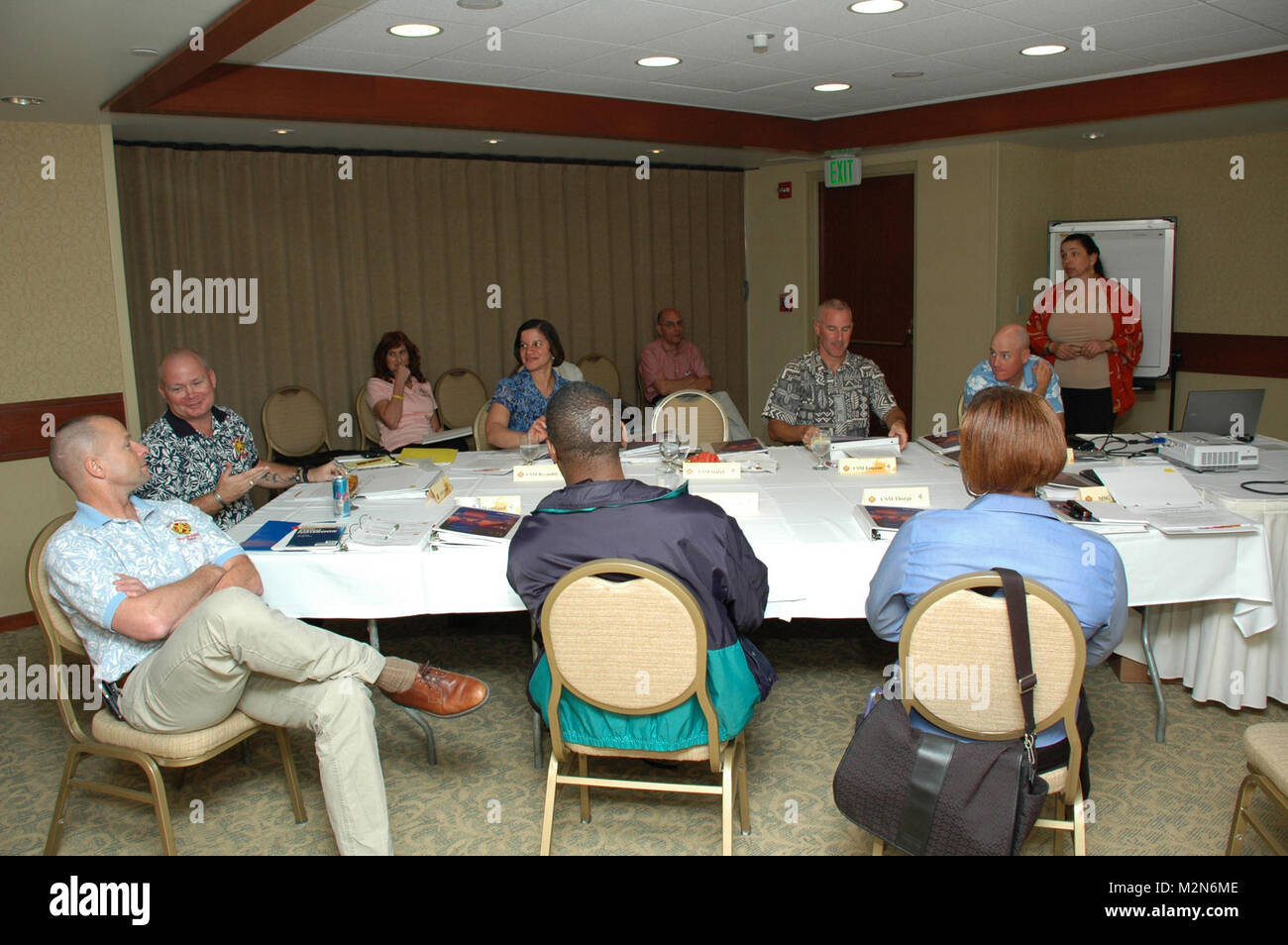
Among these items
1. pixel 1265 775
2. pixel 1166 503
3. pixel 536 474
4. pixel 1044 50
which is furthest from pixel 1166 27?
pixel 1265 775

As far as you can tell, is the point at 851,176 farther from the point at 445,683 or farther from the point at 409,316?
the point at 445,683

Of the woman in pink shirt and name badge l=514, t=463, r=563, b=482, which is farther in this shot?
the woman in pink shirt

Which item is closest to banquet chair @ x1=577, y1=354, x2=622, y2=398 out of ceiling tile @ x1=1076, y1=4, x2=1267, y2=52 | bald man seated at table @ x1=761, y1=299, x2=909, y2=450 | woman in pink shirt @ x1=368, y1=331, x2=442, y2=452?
woman in pink shirt @ x1=368, y1=331, x2=442, y2=452

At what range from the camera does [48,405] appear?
474 centimetres

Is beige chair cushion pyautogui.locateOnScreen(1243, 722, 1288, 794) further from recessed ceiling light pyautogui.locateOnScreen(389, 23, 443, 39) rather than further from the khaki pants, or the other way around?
recessed ceiling light pyautogui.locateOnScreen(389, 23, 443, 39)

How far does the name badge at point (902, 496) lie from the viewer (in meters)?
Result: 3.23

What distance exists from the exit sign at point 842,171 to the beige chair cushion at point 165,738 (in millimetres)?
5725

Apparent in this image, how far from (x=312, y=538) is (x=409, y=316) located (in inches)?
151

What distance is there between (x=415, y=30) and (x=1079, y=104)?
3.61 m

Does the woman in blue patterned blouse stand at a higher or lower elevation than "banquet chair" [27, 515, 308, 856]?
higher

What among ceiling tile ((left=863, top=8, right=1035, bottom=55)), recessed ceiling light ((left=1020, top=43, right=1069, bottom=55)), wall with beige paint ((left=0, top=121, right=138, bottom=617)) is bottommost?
wall with beige paint ((left=0, top=121, right=138, bottom=617))

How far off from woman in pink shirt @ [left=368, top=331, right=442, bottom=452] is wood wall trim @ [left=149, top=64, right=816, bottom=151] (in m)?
1.47

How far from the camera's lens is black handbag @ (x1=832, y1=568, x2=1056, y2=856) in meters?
2.00
